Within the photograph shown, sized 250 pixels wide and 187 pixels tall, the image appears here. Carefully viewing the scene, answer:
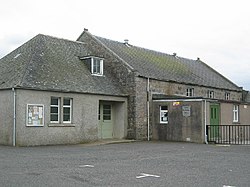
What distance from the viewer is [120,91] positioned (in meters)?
27.5

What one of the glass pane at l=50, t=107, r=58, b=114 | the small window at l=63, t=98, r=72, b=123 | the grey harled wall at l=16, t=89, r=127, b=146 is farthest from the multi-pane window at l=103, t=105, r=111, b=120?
the glass pane at l=50, t=107, r=58, b=114

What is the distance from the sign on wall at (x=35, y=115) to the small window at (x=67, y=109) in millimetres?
1759

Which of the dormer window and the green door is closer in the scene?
the green door

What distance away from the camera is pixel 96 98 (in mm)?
25188

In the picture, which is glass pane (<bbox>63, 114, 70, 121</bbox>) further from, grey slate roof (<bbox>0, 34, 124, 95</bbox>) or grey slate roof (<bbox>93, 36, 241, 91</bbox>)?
grey slate roof (<bbox>93, 36, 241, 91</bbox>)

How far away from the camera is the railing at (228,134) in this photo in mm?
25517

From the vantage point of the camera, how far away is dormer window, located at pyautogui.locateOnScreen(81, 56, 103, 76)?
1075 inches

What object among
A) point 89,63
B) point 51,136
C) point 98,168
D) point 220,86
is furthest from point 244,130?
point 98,168

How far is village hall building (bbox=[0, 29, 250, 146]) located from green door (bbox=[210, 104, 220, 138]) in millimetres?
68

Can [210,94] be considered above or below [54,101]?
above

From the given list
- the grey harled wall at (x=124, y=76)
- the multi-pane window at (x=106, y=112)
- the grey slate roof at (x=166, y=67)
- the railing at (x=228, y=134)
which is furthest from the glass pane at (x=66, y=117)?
the railing at (x=228, y=134)

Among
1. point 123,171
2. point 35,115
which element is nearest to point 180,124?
point 35,115

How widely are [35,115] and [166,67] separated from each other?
48.1ft

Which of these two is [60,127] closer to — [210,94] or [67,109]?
[67,109]
